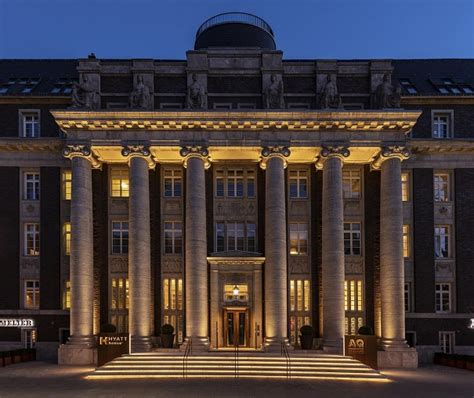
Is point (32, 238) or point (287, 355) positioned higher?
point (32, 238)

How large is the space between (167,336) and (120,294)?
4.89m

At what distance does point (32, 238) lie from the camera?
34688 mm

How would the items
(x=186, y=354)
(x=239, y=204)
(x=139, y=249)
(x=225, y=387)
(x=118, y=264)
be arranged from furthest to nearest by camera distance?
(x=239, y=204) → (x=118, y=264) → (x=139, y=249) → (x=186, y=354) → (x=225, y=387)

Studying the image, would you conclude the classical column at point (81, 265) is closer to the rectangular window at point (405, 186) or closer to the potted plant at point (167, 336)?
the potted plant at point (167, 336)

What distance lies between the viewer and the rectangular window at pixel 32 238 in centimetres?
3450

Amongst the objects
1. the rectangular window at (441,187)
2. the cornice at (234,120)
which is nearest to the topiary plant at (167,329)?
the cornice at (234,120)

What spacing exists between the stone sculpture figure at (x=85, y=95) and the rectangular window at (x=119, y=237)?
8213mm

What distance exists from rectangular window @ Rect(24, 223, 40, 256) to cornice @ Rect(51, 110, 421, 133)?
8024 millimetres

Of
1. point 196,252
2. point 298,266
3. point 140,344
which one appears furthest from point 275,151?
point 140,344

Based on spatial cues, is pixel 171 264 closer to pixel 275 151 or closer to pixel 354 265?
pixel 275 151

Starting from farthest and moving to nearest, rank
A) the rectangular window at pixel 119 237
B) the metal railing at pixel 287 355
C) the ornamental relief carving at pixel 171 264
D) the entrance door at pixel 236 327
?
the rectangular window at pixel 119 237, the ornamental relief carving at pixel 171 264, the entrance door at pixel 236 327, the metal railing at pixel 287 355

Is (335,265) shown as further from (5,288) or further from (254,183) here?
(5,288)

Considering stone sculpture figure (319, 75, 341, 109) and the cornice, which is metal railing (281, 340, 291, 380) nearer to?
the cornice

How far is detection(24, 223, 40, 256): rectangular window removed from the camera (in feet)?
113
